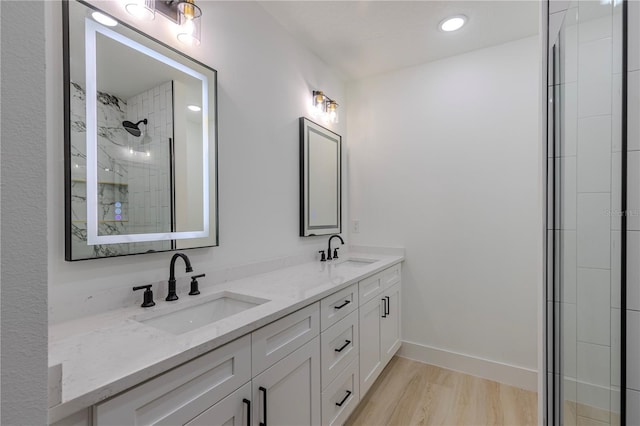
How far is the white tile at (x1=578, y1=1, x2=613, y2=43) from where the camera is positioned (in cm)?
77

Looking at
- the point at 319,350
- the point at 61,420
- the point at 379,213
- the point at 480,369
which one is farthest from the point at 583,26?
the point at 480,369

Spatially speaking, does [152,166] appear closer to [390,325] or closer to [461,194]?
[390,325]

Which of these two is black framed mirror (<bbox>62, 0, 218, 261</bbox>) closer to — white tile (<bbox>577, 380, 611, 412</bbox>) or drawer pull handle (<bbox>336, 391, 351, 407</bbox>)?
drawer pull handle (<bbox>336, 391, 351, 407</bbox>)

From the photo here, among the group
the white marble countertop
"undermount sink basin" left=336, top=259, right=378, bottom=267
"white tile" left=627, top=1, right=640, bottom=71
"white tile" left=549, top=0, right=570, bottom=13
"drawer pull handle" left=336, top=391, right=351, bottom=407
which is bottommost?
"drawer pull handle" left=336, top=391, right=351, bottom=407

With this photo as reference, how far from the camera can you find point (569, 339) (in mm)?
1022

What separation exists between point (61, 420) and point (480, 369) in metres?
2.61

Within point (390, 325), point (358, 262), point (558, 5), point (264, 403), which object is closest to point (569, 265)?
point (558, 5)

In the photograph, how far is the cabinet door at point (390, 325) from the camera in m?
2.21

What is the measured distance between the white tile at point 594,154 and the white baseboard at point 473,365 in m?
1.90

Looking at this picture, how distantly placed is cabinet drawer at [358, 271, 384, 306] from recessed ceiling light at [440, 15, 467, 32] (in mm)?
1791

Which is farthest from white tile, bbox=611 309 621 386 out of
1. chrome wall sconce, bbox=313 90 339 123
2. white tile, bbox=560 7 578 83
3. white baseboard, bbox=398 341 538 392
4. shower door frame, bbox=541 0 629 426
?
chrome wall sconce, bbox=313 90 339 123

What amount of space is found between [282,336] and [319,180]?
1.47m

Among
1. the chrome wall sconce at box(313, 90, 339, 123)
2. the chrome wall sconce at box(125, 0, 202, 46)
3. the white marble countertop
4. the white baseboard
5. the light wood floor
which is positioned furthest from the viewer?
the chrome wall sconce at box(313, 90, 339, 123)

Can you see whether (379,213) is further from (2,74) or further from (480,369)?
(2,74)
